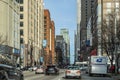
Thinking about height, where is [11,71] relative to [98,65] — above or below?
above

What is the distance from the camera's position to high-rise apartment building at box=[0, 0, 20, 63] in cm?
9279

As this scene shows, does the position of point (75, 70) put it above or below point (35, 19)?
below

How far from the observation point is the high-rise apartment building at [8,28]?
3653 inches

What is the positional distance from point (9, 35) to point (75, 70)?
50.8m

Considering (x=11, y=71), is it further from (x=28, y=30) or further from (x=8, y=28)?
(x=28, y=30)

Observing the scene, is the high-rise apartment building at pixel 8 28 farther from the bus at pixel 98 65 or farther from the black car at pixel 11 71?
the black car at pixel 11 71

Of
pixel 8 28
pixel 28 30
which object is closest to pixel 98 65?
pixel 8 28

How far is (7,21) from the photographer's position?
96562mm

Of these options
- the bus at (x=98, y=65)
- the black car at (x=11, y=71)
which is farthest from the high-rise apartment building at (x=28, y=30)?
the black car at (x=11, y=71)

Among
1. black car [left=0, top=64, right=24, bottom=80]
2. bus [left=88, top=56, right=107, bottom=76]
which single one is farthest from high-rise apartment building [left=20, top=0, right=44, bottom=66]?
black car [left=0, top=64, right=24, bottom=80]

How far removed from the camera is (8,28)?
3839 inches

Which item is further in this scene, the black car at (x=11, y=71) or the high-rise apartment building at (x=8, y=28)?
the high-rise apartment building at (x=8, y=28)

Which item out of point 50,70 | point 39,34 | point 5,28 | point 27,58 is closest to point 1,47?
point 5,28

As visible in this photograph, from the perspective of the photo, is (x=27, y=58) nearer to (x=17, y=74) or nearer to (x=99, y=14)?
(x=99, y=14)
